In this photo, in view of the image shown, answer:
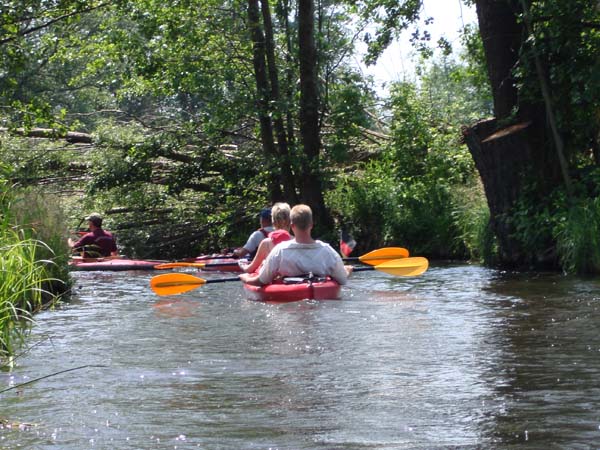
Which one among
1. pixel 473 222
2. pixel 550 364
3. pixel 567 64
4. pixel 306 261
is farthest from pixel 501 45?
pixel 550 364

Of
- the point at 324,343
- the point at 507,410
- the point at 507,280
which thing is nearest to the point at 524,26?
the point at 507,280

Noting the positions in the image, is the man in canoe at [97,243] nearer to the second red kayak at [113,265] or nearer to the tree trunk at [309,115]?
the second red kayak at [113,265]

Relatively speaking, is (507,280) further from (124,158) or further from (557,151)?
(124,158)

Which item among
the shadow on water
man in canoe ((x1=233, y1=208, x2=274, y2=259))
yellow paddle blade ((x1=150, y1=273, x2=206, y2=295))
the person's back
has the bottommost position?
the shadow on water

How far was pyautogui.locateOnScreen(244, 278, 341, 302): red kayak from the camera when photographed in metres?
11.7

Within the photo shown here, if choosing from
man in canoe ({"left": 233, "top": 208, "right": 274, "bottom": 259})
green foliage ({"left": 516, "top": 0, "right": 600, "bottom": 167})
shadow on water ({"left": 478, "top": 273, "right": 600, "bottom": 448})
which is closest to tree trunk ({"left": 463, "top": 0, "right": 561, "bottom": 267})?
green foliage ({"left": 516, "top": 0, "right": 600, "bottom": 167})

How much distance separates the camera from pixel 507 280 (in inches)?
584

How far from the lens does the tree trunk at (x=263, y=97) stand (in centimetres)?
2273

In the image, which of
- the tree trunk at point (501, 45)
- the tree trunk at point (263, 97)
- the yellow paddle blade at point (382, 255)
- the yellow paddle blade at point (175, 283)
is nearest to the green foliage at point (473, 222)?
the tree trunk at point (501, 45)

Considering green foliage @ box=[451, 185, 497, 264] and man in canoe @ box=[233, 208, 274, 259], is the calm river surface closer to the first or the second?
man in canoe @ box=[233, 208, 274, 259]

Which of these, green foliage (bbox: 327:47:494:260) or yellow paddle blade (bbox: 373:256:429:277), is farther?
green foliage (bbox: 327:47:494:260)

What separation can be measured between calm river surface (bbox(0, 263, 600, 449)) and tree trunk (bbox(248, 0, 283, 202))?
10.2m

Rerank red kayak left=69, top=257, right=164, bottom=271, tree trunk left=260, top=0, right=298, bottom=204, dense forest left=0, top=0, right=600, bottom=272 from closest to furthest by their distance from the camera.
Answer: red kayak left=69, top=257, right=164, bottom=271, dense forest left=0, top=0, right=600, bottom=272, tree trunk left=260, top=0, right=298, bottom=204

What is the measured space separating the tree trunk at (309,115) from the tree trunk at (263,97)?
669 mm
